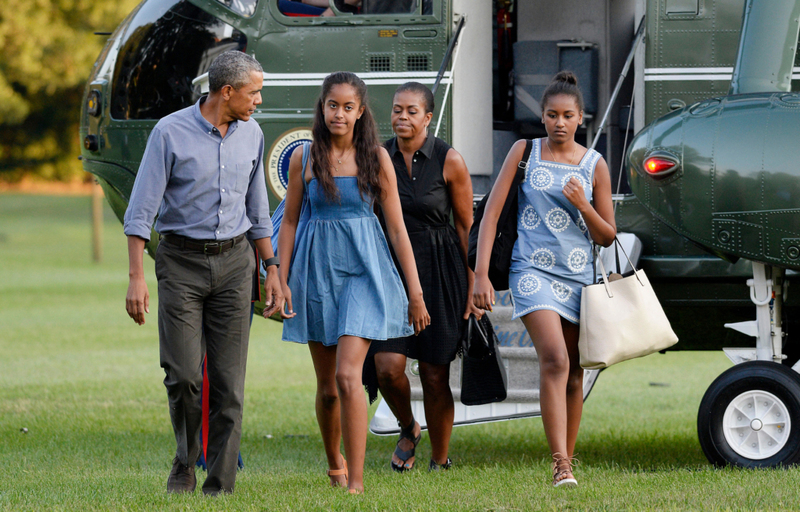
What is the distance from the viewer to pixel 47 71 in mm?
22266

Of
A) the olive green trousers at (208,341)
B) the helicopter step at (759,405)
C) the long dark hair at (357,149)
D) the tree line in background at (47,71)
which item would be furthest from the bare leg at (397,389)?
the tree line in background at (47,71)

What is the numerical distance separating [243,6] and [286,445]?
2800 millimetres

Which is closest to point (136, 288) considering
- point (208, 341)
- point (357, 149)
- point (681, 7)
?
point (208, 341)

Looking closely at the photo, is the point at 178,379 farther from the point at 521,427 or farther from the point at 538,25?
the point at 521,427

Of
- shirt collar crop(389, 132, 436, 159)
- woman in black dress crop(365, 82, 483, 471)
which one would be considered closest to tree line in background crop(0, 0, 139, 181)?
shirt collar crop(389, 132, 436, 159)

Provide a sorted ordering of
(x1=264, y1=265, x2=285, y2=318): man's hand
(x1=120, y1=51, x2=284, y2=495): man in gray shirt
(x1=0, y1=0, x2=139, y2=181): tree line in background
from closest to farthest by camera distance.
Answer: (x1=120, y1=51, x2=284, y2=495): man in gray shirt, (x1=264, y1=265, x2=285, y2=318): man's hand, (x1=0, y1=0, x2=139, y2=181): tree line in background

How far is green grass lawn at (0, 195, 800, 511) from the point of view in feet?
15.1

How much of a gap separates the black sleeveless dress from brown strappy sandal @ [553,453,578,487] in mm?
903

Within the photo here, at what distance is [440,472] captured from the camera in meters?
5.45

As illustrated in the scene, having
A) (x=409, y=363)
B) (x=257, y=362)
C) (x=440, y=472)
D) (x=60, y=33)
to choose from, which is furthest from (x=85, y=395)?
(x=60, y=33)

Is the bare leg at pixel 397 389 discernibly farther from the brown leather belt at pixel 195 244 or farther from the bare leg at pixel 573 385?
the brown leather belt at pixel 195 244

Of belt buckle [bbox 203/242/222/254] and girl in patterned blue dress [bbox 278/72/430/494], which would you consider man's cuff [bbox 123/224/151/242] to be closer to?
belt buckle [bbox 203/242/222/254]

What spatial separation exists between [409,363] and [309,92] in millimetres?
1712

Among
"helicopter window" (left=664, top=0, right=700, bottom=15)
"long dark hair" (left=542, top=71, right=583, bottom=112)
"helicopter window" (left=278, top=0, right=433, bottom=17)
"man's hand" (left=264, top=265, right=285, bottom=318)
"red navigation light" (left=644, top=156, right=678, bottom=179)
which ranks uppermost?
"helicopter window" (left=278, top=0, right=433, bottom=17)
